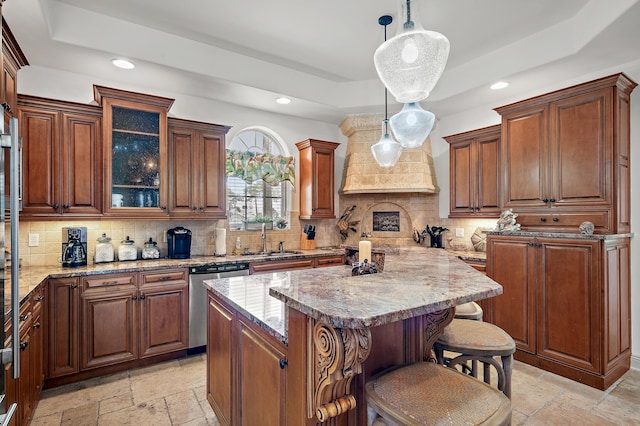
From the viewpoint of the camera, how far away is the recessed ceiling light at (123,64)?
310cm

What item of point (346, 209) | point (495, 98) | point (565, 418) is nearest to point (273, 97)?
point (346, 209)

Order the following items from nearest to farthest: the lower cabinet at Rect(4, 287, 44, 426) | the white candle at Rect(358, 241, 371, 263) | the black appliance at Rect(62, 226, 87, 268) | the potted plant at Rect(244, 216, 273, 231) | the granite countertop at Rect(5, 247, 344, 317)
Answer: the lower cabinet at Rect(4, 287, 44, 426) < the white candle at Rect(358, 241, 371, 263) < the granite countertop at Rect(5, 247, 344, 317) < the black appliance at Rect(62, 226, 87, 268) < the potted plant at Rect(244, 216, 273, 231)

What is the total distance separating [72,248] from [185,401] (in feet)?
5.71

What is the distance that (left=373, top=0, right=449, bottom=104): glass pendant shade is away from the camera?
1.67 m

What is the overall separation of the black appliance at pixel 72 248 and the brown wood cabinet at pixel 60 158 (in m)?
0.17

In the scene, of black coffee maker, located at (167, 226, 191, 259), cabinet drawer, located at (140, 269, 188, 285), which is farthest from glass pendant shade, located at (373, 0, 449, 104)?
black coffee maker, located at (167, 226, 191, 259)

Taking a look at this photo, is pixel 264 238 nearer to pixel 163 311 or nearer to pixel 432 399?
pixel 163 311

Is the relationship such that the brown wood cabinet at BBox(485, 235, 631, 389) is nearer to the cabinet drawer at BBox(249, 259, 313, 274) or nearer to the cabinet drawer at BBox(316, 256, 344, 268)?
the cabinet drawer at BBox(316, 256, 344, 268)

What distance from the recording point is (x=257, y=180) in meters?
4.61

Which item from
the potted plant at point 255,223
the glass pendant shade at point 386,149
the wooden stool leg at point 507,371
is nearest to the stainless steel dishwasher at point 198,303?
the potted plant at point 255,223

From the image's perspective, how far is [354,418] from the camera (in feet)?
4.45

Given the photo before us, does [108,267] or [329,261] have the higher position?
[108,267]

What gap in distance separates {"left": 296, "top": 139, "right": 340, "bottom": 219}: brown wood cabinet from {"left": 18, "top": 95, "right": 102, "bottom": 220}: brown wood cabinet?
2.44 metres

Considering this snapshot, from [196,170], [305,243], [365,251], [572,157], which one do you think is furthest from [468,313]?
[196,170]
